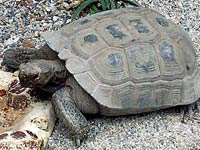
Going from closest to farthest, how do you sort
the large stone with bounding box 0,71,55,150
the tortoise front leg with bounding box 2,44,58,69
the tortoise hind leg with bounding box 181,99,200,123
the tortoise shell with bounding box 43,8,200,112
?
the large stone with bounding box 0,71,55,150 < the tortoise shell with bounding box 43,8,200,112 < the tortoise hind leg with bounding box 181,99,200,123 < the tortoise front leg with bounding box 2,44,58,69

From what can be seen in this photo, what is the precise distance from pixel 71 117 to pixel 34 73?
0.95ft

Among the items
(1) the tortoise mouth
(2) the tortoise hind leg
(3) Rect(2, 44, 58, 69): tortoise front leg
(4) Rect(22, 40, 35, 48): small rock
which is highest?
(1) the tortoise mouth

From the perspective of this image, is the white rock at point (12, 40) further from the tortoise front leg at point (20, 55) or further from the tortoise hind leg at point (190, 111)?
the tortoise hind leg at point (190, 111)

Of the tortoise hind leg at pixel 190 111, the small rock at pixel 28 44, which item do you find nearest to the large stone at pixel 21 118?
the small rock at pixel 28 44

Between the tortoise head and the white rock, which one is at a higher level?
the tortoise head

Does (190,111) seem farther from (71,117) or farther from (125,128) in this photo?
(71,117)

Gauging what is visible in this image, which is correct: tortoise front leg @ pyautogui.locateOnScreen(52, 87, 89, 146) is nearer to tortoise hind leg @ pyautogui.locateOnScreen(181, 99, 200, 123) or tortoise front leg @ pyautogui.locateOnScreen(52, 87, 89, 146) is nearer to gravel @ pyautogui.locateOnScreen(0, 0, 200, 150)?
gravel @ pyautogui.locateOnScreen(0, 0, 200, 150)

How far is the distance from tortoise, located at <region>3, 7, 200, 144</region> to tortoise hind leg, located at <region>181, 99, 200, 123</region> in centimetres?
2

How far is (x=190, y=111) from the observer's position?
3.07 m

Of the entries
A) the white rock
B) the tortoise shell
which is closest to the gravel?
the white rock

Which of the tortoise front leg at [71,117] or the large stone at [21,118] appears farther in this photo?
the tortoise front leg at [71,117]

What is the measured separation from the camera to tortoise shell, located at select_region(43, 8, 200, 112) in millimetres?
2865

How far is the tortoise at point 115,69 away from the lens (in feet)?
9.34

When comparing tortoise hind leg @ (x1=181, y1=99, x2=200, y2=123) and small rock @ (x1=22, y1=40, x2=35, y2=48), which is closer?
tortoise hind leg @ (x1=181, y1=99, x2=200, y2=123)
